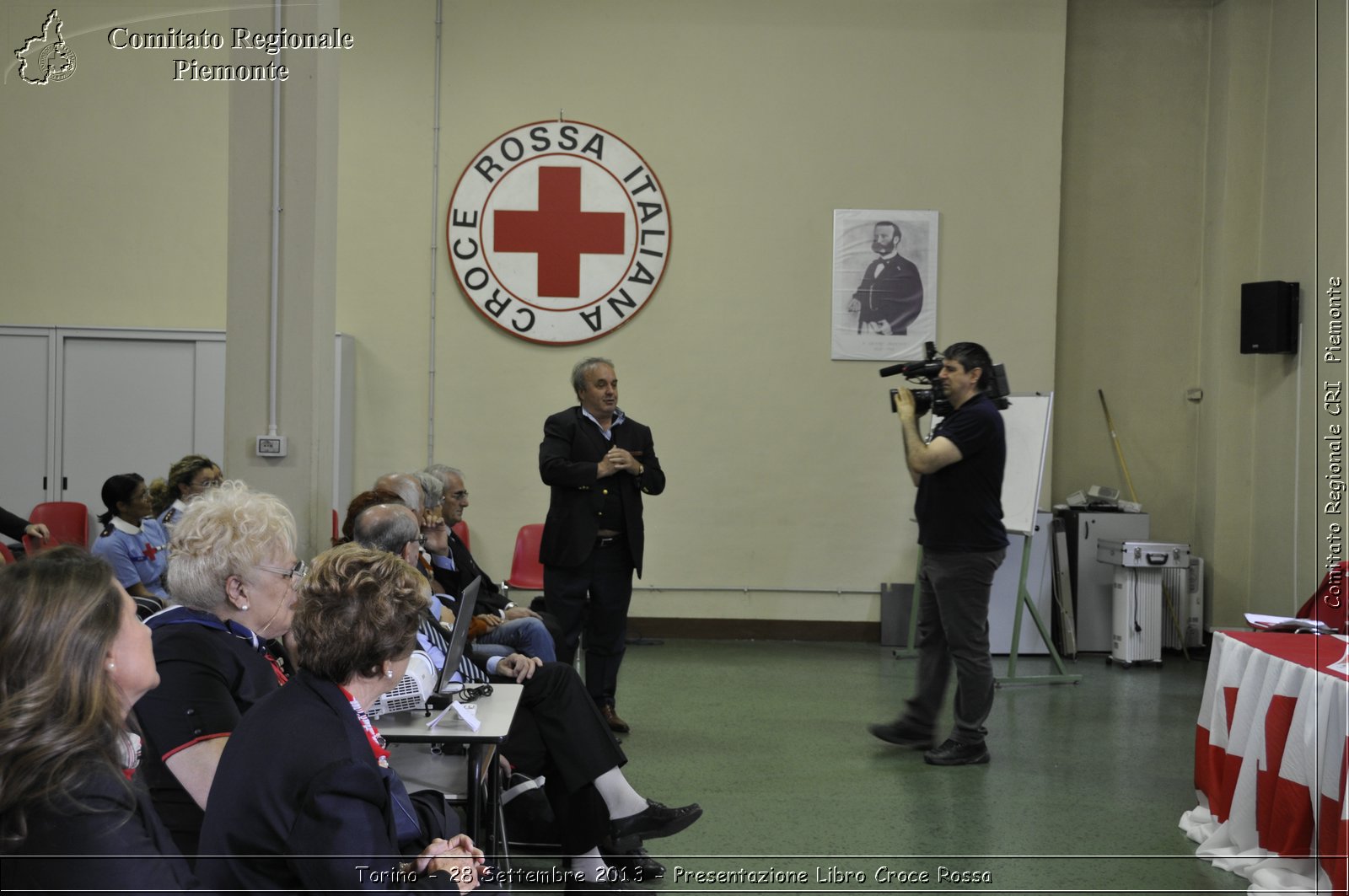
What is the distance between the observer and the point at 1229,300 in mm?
6418

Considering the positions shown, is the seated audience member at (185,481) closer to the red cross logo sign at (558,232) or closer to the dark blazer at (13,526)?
the dark blazer at (13,526)

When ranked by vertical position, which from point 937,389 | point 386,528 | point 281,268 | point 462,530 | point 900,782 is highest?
point 281,268

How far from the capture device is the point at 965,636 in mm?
3982

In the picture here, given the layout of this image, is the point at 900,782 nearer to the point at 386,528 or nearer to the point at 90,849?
the point at 386,528

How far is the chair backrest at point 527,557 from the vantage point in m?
5.97

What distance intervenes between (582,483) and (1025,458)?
2486mm

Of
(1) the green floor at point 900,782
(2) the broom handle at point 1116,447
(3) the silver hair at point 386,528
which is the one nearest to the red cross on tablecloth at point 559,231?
(1) the green floor at point 900,782

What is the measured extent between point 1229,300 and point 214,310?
5771 mm

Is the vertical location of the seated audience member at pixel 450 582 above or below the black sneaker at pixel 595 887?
above

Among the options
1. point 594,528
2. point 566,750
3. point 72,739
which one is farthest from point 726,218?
point 72,739

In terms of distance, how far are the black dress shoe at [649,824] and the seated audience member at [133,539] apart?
2.30 metres

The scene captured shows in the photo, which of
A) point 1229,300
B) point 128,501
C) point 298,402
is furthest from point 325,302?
point 1229,300

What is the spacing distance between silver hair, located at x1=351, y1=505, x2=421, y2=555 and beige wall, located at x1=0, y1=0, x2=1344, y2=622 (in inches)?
134

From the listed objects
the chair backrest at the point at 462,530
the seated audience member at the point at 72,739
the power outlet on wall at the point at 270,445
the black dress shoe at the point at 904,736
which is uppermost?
the power outlet on wall at the point at 270,445
